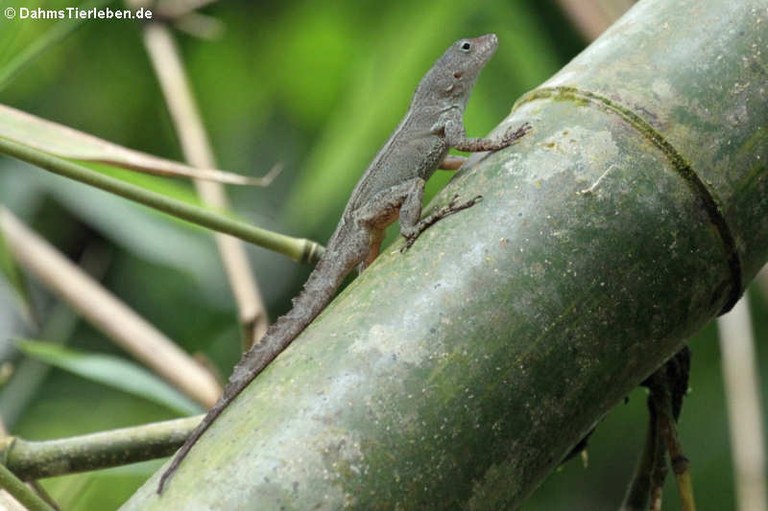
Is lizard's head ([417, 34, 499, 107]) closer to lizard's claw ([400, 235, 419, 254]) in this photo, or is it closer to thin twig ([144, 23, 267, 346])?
thin twig ([144, 23, 267, 346])

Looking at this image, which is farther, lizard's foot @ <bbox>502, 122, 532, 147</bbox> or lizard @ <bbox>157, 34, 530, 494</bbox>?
lizard @ <bbox>157, 34, 530, 494</bbox>

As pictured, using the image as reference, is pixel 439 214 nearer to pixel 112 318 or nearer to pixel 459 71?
pixel 112 318

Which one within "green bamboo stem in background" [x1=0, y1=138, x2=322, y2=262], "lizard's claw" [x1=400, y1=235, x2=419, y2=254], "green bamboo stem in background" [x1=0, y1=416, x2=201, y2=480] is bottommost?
"green bamboo stem in background" [x1=0, y1=416, x2=201, y2=480]

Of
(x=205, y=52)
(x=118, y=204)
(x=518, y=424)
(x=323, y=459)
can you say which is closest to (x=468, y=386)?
(x=518, y=424)

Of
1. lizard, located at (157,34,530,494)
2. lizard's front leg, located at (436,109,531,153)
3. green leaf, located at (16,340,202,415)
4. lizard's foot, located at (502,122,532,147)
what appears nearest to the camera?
lizard's foot, located at (502,122,532,147)

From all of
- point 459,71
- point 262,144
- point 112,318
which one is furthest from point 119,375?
point 262,144

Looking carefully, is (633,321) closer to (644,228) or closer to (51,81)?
(644,228)

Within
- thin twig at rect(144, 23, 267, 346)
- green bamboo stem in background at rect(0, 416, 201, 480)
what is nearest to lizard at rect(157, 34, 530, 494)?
green bamboo stem in background at rect(0, 416, 201, 480)
